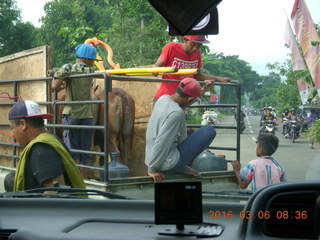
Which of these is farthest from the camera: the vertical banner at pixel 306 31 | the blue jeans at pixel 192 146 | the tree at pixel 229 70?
the vertical banner at pixel 306 31

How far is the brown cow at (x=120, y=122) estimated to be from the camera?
6.35m

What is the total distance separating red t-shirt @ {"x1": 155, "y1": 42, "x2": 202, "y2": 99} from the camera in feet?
18.7

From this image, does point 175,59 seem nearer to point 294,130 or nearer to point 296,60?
point 296,60

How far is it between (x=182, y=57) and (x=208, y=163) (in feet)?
3.60

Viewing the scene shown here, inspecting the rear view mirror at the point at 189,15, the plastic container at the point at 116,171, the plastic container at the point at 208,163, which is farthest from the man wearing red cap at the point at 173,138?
the rear view mirror at the point at 189,15

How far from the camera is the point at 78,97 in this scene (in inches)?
224

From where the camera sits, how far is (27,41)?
999 inches

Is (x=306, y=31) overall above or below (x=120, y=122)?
above

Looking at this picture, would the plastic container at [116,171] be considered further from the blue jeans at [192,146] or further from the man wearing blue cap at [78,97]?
the man wearing blue cap at [78,97]

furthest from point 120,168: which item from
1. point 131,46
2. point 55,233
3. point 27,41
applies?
point 27,41

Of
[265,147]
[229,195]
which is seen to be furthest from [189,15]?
[265,147]

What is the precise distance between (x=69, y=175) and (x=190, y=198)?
178 cm

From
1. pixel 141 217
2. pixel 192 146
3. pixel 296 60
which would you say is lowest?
pixel 141 217

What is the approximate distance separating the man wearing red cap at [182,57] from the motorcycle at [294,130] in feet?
51.0
